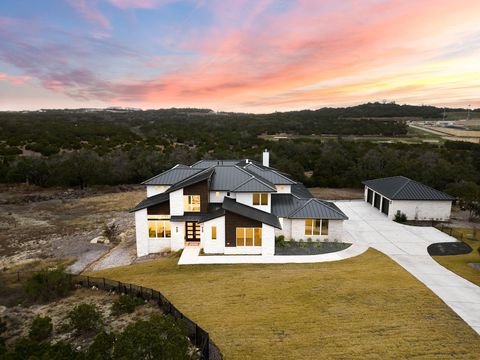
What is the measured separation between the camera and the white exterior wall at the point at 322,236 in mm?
23531

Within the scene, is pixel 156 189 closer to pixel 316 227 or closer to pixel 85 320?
pixel 316 227

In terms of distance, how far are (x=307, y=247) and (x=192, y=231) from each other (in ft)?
27.6

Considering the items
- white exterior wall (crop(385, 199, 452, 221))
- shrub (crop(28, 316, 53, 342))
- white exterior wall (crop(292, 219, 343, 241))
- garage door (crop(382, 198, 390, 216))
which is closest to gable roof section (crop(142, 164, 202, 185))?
white exterior wall (crop(292, 219, 343, 241))

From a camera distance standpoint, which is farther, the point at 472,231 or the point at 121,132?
the point at 121,132

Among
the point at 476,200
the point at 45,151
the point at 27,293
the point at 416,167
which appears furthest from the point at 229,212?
the point at 45,151

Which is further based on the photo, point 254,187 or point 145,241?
point 254,187

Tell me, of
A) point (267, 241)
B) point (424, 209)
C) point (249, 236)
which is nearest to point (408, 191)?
point (424, 209)

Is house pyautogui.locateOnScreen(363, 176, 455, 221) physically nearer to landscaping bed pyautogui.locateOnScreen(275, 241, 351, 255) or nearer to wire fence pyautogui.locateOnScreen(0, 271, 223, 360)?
landscaping bed pyautogui.locateOnScreen(275, 241, 351, 255)

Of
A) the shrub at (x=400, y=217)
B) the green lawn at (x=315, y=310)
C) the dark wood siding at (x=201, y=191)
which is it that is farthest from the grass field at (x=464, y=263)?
the dark wood siding at (x=201, y=191)

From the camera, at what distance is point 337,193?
43812mm

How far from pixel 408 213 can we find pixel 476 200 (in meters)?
7.16

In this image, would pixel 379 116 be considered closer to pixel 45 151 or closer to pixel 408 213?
pixel 408 213

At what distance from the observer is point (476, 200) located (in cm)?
3014

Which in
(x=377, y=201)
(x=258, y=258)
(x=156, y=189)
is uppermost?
(x=156, y=189)
